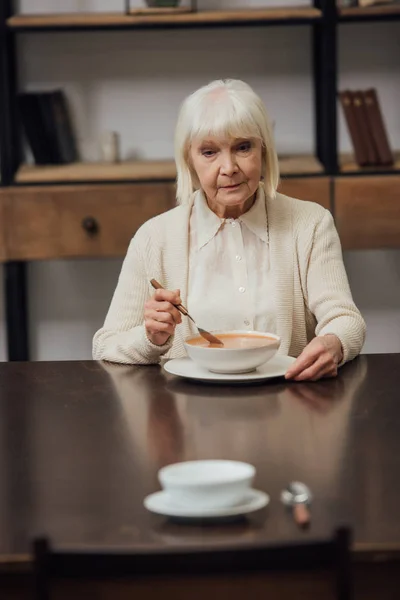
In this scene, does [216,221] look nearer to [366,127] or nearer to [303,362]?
[303,362]

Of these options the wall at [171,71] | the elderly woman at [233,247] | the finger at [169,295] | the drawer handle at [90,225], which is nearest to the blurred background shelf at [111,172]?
the drawer handle at [90,225]

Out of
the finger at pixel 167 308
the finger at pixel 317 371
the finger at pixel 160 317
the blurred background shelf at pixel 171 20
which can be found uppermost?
the blurred background shelf at pixel 171 20

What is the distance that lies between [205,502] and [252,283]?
1171 millimetres

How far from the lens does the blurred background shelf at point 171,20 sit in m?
3.53

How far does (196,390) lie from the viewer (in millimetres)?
1974

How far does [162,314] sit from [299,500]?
2.68ft

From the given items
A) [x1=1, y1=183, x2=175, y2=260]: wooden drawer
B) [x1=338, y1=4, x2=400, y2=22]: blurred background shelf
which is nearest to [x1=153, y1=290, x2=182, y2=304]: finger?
[x1=1, y1=183, x2=175, y2=260]: wooden drawer

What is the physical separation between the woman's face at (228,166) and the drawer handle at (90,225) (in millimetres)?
1200

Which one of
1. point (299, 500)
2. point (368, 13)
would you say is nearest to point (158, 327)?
point (299, 500)

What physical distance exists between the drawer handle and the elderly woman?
110cm

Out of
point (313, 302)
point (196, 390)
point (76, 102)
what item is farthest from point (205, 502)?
point (76, 102)

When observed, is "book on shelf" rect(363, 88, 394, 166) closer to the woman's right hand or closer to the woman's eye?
the woman's eye

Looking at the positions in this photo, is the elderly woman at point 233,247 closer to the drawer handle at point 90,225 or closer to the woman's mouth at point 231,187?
the woman's mouth at point 231,187

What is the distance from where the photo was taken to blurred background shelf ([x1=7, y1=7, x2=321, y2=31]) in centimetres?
353
